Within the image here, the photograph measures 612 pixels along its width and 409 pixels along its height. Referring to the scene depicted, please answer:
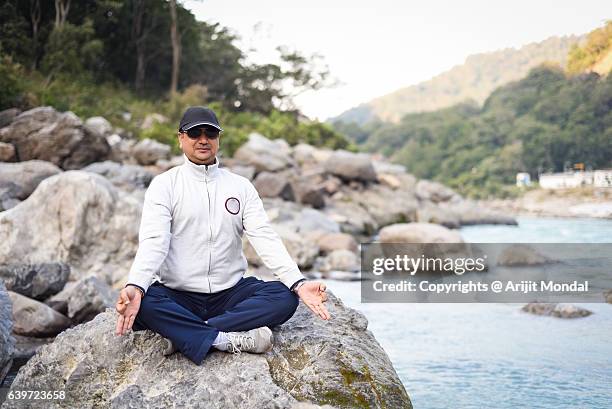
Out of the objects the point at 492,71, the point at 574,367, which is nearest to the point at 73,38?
the point at 574,367

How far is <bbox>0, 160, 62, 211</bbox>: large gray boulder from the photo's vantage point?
11125 millimetres

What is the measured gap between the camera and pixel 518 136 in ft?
123

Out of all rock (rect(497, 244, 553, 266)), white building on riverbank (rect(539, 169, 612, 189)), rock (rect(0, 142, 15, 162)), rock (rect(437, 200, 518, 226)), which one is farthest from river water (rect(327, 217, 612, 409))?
white building on riverbank (rect(539, 169, 612, 189))

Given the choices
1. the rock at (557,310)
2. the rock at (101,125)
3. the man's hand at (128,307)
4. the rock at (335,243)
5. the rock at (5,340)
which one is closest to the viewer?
the man's hand at (128,307)

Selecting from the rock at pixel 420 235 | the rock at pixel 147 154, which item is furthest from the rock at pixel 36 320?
the rock at pixel 147 154

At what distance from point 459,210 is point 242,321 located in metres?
23.4

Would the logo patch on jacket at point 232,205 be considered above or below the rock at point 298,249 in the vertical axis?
above

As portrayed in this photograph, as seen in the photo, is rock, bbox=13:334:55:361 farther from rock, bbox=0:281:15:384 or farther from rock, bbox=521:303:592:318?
rock, bbox=521:303:592:318

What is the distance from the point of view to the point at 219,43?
3381 cm

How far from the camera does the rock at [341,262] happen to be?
11.8 meters

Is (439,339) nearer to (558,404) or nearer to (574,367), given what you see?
(574,367)

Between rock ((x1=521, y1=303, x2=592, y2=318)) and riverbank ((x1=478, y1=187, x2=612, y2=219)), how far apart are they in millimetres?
18273

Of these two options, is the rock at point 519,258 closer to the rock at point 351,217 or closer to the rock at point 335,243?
the rock at point 335,243

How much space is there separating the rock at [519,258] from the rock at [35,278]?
8.39 meters
